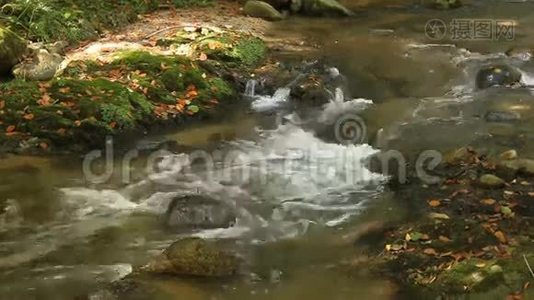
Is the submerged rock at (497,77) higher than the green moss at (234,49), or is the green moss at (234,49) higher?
the green moss at (234,49)

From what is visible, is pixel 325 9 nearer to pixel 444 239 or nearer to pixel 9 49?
pixel 9 49

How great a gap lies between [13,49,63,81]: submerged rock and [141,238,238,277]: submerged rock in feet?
18.3

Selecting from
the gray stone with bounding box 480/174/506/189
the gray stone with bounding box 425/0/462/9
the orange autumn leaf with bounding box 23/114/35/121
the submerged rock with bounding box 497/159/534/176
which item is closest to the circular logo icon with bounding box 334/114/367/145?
the submerged rock with bounding box 497/159/534/176

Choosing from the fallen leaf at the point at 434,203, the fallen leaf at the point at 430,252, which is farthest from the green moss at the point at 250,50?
the fallen leaf at the point at 430,252

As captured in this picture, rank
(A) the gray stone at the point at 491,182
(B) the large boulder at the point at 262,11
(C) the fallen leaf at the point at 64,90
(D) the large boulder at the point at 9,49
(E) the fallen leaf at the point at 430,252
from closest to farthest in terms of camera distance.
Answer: (E) the fallen leaf at the point at 430,252 < (A) the gray stone at the point at 491,182 < (C) the fallen leaf at the point at 64,90 < (D) the large boulder at the point at 9,49 < (B) the large boulder at the point at 262,11

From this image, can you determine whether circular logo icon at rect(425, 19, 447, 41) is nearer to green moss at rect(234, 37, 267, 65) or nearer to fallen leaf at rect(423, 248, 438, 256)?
green moss at rect(234, 37, 267, 65)

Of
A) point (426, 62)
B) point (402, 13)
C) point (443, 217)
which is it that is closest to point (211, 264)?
point (443, 217)

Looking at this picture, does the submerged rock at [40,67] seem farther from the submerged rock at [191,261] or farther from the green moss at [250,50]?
the submerged rock at [191,261]

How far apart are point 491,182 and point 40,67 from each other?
7310 mm

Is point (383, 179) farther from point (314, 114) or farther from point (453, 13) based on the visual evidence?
point (453, 13)

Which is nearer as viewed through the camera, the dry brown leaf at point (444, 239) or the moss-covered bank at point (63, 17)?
the dry brown leaf at point (444, 239)

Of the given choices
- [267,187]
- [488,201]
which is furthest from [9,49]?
[488,201]

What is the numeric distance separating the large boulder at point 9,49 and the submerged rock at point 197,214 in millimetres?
4879

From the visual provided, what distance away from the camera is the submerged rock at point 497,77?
39.6 feet
